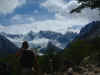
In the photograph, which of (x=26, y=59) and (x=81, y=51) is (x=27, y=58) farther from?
(x=81, y=51)

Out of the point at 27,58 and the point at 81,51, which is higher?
the point at 27,58

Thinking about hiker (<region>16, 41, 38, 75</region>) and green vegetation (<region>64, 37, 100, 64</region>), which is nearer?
hiker (<region>16, 41, 38, 75</region>)

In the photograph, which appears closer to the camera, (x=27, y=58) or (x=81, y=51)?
(x=27, y=58)

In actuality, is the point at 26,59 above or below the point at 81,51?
above

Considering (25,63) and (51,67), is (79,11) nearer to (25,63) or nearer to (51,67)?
(51,67)

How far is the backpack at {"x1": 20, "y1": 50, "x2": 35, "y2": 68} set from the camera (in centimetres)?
609

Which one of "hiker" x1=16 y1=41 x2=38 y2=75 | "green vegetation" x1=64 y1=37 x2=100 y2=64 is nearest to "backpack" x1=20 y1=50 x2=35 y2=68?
"hiker" x1=16 y1=41 x2=38 y2=75

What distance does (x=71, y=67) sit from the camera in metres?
11.5

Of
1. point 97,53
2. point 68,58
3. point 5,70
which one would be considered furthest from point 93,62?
point 5,70

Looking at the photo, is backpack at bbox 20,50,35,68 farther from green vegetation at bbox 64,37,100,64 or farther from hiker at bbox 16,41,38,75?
green vegetation at bbox 64,37,100,64

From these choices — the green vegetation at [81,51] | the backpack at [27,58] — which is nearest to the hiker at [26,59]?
the backpack at [27,58]

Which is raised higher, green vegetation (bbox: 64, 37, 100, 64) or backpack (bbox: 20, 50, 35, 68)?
backpack (bbox: 20, 50, 35, 68)

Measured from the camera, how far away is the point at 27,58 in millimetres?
6117

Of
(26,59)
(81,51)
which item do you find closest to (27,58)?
(26,59)
